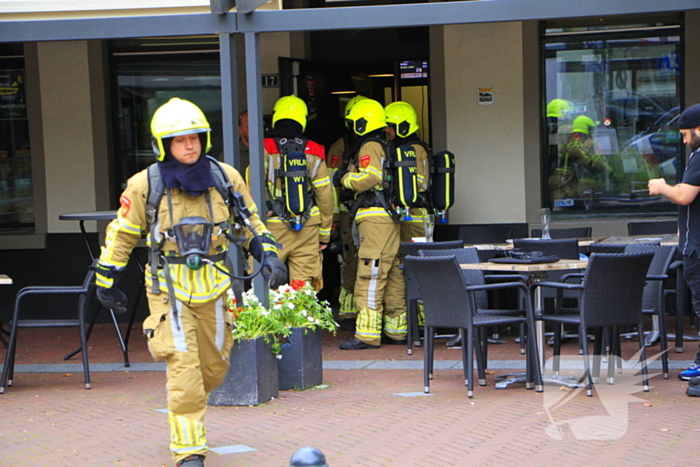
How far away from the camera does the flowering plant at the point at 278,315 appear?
6.43 m

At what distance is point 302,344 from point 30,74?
5629 millimetres

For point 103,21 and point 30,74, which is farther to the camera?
point 30,74

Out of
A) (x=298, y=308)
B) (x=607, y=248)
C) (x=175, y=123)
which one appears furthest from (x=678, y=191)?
(x=175, y=123)

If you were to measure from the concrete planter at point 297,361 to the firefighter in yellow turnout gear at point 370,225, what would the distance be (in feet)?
5.75

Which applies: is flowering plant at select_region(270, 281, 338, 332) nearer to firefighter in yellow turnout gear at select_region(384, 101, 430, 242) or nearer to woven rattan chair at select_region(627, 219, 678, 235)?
firefighter in yellow turnout gear at select_region(384, 101, 430, 242)

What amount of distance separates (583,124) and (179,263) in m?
6.55

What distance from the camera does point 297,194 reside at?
8.23 m

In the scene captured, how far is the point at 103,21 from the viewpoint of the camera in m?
7.14

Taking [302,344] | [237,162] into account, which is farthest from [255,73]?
[302,344]

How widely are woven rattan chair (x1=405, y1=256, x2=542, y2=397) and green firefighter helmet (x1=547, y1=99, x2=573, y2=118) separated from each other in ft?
13.7

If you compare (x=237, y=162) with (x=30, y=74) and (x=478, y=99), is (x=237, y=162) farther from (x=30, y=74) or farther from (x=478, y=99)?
(x=30, y=74)

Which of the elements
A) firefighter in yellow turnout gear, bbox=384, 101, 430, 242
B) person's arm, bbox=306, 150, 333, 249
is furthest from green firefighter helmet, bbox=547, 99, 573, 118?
person's arm, bbox=306, 150, 333, 249

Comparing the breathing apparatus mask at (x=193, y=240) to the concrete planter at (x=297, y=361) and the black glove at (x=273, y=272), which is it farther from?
the concrete planter at (x=297, y=361)

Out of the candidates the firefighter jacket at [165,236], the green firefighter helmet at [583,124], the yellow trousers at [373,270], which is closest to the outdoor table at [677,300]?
the green firefighter helmet at [583,124]
